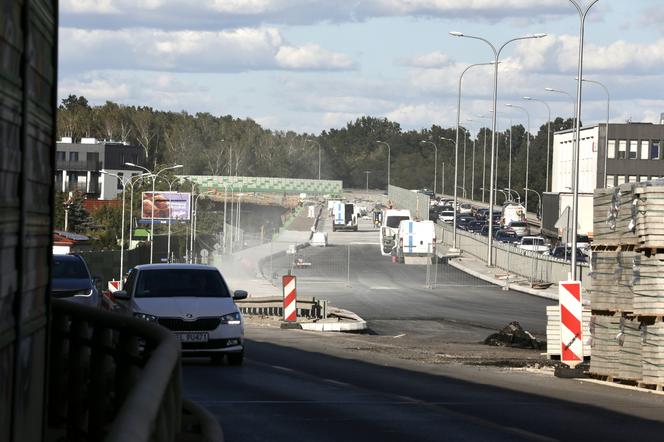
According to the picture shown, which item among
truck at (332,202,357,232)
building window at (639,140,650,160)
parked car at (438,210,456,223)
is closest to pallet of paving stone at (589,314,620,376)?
parked car at (438,210,456,223)

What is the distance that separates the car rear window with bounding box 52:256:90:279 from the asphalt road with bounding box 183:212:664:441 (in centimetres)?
367

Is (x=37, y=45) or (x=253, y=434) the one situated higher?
(x=37, y=45)

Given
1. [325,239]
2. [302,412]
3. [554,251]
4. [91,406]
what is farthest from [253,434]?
[325,239]

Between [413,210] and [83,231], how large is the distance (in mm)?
33962

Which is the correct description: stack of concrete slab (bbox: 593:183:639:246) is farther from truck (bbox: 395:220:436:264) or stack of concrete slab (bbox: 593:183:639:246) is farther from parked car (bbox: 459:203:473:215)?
parked car (bbox: 459:203:473:215)

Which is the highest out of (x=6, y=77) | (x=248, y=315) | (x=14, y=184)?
(x=6, y=77)

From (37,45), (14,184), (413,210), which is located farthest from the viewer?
(413,210)

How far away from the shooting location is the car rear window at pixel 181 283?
2114 centimetres

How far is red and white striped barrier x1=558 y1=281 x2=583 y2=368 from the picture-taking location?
70.1 ft

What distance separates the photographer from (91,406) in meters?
9.27

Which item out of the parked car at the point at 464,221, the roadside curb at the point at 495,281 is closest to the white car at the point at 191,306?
the roadside curb at the point at 495,281

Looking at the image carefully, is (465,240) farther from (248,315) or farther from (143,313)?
(143,313)

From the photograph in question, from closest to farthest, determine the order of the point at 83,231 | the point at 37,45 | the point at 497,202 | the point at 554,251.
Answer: the point at 37,45 < the point at 554,251 < the point at 83,231 < the point at 497,202

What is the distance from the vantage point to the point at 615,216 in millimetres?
20141
